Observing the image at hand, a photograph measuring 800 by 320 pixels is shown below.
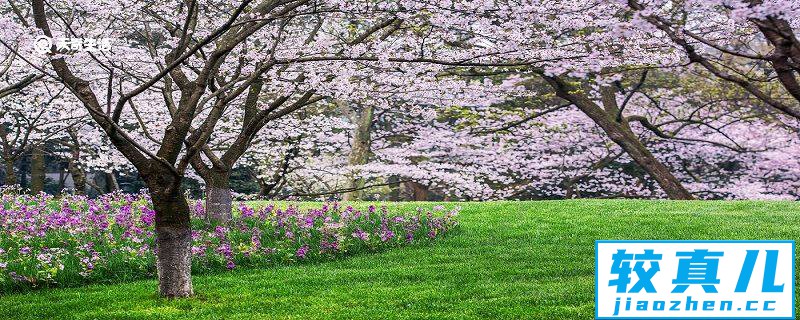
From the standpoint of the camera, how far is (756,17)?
6250 mm

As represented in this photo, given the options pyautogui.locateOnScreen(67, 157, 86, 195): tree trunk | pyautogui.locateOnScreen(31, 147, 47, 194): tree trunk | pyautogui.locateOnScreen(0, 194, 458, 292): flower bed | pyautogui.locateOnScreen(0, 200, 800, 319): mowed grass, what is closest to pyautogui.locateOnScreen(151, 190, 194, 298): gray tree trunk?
pyautogui.locateOnScreen(0, 200, 800, 319): mowed grass

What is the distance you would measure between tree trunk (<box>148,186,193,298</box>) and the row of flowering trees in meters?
0.02

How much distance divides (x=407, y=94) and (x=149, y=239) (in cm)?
445

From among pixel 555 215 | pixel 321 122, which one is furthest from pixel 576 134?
pixel 555 215

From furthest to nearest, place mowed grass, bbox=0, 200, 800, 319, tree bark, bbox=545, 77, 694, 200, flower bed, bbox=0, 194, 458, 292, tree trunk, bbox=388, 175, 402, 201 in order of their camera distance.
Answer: tree trunk, bbox=388, 175, 402, 201 → tree bark, bbox=545, 77, 694, 200 → flower bed, bbox=0, 194, 458, 292 → mowed grass, bbox=0, 200, 800, 319

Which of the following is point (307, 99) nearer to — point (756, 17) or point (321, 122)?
point (756, 17)

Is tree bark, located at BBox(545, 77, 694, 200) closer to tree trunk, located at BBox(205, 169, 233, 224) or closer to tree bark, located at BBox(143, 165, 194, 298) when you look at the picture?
tree trunk, located at BBox(205, 169, 233, 224)

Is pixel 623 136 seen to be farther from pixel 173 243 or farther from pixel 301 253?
pixel 173 243

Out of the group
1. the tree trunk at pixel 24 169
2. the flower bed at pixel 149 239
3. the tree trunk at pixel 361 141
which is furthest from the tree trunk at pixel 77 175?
the tree trunk at pixel 24 169

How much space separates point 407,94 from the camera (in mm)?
12508

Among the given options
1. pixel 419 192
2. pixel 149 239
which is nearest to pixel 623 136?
pixel 419 192

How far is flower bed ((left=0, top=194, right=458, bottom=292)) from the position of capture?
932 centimetres

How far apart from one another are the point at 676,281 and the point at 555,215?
26.9 feet

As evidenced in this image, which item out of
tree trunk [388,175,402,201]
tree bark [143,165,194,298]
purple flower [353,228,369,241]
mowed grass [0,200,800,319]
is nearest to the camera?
tree bark [143,165,194,298]
